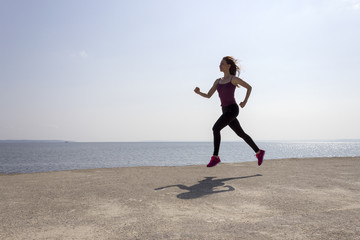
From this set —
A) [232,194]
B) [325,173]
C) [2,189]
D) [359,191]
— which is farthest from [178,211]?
[325,173]

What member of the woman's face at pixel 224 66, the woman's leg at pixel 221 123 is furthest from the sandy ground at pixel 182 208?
the woman's face at pixel 224 66

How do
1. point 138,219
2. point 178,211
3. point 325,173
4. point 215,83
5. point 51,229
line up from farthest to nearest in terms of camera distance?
point 215,83
point 325,173
point 178,211
point 138,219
point 51,229

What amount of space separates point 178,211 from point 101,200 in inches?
38.8

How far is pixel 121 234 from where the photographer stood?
1.96 m

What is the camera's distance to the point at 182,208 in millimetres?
2682

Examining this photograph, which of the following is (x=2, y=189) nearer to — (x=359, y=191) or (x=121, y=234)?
(x=121, y=234)

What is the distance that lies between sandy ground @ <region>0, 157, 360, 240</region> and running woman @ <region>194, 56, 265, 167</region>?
1349 millimetres

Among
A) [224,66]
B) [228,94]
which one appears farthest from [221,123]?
[224,66]

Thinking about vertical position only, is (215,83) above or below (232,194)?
above

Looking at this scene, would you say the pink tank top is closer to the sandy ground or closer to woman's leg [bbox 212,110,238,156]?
woman's leg [bbox 212,110,238,156]

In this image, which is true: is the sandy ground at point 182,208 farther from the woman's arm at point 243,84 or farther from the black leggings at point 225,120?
the woman's arm at point 243,84

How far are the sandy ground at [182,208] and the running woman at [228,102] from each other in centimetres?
135

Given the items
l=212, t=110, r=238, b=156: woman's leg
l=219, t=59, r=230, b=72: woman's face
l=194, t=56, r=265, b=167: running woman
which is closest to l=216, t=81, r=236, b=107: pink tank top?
l=194, t=56, r=265, b=167: running woman

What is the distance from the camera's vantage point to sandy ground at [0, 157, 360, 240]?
78.1 inches
